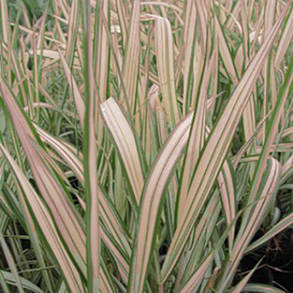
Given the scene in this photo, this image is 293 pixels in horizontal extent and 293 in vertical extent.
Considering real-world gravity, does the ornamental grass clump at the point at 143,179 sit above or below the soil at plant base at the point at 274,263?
above

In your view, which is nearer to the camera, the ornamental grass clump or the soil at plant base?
the ornamental grass clump

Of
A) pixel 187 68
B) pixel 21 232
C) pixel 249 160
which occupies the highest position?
pixel 187 68

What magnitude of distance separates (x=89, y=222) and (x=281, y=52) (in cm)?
55

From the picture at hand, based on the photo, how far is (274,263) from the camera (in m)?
0.71

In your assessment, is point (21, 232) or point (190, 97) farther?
point (21, 232)

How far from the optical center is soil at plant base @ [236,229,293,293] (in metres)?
0.68

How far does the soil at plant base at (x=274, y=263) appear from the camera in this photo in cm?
68

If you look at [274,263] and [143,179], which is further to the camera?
[274,263]

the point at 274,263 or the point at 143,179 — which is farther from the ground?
the point at 143,179

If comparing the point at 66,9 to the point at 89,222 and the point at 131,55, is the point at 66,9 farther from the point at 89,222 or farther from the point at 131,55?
the point at 89,222

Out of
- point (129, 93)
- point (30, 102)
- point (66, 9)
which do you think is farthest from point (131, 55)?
point (66, 9)

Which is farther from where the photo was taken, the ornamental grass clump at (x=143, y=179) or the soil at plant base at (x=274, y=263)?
the soil at plant base at (x=274, y=263)

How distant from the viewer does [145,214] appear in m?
0.38

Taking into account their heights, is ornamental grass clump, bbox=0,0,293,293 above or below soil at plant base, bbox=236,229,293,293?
above
